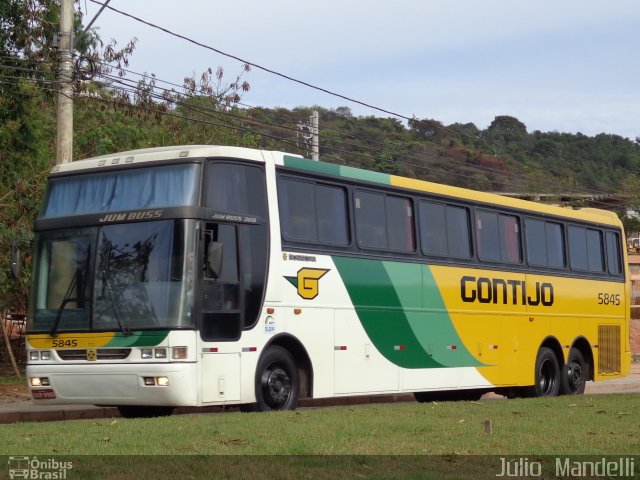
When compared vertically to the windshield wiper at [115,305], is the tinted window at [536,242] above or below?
above

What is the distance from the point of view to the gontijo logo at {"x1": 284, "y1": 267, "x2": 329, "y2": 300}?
53.1ft

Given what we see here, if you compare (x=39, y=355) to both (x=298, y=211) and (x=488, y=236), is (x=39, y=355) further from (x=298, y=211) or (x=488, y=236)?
(x=488, y=236)

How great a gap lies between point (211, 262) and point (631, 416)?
5.34 metres

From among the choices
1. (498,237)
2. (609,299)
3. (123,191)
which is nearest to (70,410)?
(123,191)

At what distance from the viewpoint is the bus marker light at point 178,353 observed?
1423 centimetres

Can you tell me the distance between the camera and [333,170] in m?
17.4

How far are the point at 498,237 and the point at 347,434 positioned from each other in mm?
10911

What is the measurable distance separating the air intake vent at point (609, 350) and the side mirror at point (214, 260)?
12.1 metres

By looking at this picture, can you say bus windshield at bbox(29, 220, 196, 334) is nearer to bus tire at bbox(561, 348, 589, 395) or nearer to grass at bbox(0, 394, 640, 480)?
grass at bbox(0, 394, 640, 480)

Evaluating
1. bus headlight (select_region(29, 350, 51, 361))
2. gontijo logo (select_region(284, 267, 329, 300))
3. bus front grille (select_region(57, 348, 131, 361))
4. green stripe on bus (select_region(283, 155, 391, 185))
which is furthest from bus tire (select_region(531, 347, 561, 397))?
bus headlight (select_region(29, 350, 51, 361))

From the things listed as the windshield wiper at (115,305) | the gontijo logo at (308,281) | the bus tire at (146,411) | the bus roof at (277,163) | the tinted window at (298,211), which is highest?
the bus roof at (277,163)

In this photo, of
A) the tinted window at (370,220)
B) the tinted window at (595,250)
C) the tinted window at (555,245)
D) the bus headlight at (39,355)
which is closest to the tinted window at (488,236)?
the tinted window at (555,245)

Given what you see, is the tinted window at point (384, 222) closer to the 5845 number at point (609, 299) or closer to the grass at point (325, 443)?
the grass at point (325, 443)

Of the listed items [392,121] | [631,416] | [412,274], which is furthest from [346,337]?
[392,121]
